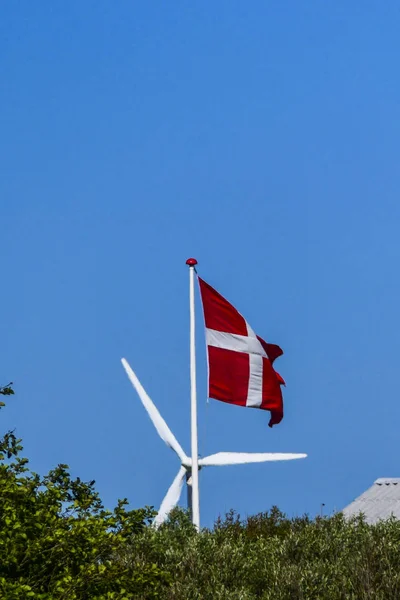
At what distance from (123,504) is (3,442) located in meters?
2.53

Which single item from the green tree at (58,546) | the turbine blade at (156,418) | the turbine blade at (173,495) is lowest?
the green tree at (58,546)

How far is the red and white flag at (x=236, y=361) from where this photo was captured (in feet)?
90.8

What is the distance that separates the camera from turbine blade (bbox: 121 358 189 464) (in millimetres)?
28297

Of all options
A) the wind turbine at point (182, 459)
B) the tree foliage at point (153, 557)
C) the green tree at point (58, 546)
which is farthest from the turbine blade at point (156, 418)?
the green tree at point (58, 546)

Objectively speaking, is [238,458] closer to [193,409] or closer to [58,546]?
[193,409]

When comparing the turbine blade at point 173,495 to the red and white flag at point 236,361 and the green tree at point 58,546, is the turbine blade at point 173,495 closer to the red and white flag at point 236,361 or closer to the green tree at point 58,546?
the red and white flag at point 236,361

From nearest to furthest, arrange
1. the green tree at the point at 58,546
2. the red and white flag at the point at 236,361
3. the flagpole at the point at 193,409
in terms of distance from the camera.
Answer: the green tree at the point at 58,546
the flagpole at the point at 193,409
the red and white flag at the point at 236,361

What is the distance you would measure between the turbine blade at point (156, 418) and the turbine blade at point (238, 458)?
681 millimetres

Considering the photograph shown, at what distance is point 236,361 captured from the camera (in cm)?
2812

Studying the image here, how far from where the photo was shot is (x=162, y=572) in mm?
19375

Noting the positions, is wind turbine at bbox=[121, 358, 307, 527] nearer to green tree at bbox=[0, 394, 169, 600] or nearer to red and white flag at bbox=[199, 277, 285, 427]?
red and white flag at bbox=[199, 277, 285, 427]

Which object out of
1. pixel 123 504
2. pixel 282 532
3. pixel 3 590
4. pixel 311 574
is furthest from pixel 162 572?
pixel 282 532

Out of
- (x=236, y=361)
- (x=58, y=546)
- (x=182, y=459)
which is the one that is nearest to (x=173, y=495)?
(x=182, y=459)

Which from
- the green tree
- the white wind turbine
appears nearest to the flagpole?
the white wind turbine
